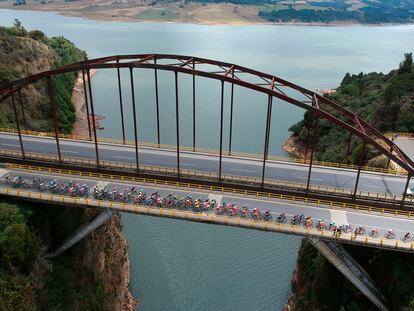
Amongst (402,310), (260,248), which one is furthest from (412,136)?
(402,310)

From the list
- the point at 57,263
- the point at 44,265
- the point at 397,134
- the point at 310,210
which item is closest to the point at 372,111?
the point at 397,134

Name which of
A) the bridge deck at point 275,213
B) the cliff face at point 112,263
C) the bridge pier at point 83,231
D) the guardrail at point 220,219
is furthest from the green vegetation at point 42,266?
the bridge deck at point 275,213

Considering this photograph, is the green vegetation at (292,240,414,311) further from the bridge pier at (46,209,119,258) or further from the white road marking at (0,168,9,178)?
the white road marking at (0,168,9,178)

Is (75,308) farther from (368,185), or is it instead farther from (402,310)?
(368,185)

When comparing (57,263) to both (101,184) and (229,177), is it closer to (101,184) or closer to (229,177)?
(101,184)

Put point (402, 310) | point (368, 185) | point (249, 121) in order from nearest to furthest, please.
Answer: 1. point (402, 310)
2. point (368, 185)
3. point (249, 121)

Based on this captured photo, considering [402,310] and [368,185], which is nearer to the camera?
[402,310]

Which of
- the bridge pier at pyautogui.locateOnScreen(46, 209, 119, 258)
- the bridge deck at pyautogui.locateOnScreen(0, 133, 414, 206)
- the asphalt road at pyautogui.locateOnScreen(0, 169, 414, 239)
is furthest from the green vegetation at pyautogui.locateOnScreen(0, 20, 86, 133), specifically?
the asphalt road at pyautogui.locateOnScreen(0, 169, 414, 239)
